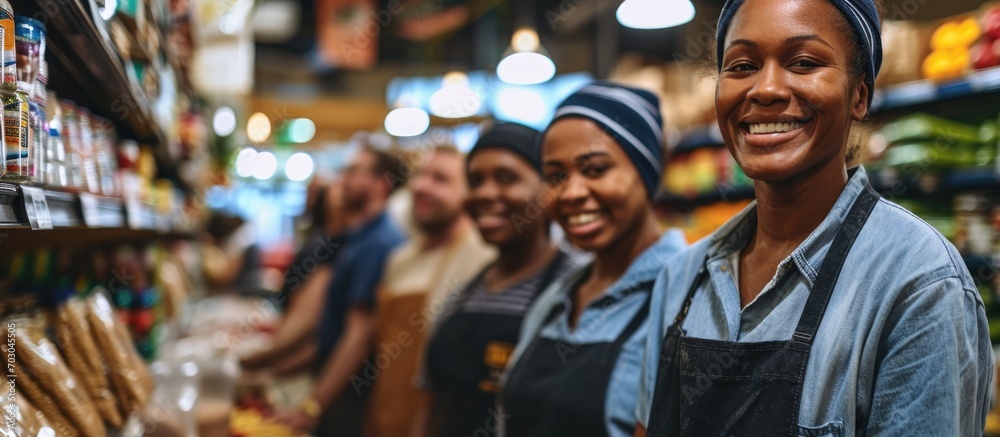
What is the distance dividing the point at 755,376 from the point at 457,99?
814cm

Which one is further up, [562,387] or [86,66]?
[86,66]

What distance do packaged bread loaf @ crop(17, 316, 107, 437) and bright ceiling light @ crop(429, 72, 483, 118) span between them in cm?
725

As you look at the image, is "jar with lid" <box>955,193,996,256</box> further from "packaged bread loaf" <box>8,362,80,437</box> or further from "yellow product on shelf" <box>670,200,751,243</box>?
"packaged bread loaf" <box>8,362,80,437</box>

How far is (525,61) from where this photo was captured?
785 cm

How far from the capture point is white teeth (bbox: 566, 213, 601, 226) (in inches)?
77.0

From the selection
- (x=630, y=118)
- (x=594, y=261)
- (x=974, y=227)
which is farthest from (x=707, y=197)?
(x=630, y=118)

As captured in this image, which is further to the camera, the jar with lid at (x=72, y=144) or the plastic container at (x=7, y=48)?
the jar with lid at (x=72, y=144)

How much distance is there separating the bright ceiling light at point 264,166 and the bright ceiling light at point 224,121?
936 cm

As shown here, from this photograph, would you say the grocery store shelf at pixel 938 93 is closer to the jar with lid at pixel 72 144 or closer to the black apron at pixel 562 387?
the black apron at pixel 562 387

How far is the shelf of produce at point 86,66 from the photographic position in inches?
65.7

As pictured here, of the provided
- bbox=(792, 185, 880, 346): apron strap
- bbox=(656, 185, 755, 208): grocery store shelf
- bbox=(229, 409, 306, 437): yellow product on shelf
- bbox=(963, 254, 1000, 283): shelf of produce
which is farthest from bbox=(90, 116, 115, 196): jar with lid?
bbox=(656, 185, 755, 208): grocery store shelf

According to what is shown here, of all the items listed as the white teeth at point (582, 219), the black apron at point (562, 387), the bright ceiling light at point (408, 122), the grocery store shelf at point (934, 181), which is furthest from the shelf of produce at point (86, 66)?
the bright ceiling light at point (408, 122)

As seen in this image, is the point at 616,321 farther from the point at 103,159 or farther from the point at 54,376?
the point at 103,159

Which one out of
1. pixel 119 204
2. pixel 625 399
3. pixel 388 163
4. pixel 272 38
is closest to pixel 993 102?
pixel 388 163
